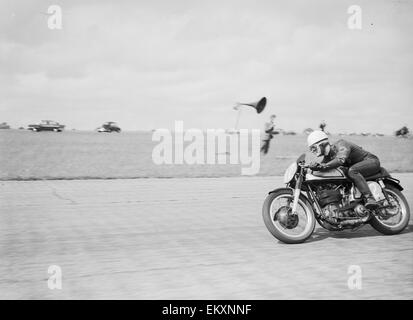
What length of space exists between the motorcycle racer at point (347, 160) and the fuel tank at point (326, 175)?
0.23ft

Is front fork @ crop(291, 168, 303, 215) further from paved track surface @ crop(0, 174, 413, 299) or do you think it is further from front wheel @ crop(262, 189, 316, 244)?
paved track surface @ crop(0, 174, 413, 299)

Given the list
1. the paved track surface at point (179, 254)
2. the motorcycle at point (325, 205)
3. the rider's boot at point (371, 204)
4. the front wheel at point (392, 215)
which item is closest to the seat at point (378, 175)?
the motorcycle at point (325, 205)

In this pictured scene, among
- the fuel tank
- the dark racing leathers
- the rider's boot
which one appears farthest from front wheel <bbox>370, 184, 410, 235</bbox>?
the fuel tank

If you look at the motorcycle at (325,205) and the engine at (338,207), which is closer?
the motorcycle at (325,205)

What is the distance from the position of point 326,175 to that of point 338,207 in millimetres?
461

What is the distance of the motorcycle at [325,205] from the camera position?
6852 mm

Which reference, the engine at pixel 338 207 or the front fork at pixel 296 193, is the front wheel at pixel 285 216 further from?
the engine at pixel 338 207

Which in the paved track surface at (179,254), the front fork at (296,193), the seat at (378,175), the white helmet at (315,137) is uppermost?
the white helmet at (315,137)

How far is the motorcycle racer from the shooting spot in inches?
280

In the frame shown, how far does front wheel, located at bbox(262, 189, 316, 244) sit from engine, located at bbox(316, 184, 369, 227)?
0.24 metres

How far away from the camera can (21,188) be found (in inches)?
521

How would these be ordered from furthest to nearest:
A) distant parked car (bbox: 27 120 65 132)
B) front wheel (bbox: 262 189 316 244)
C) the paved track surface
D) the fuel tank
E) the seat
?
distant parked car (bbox: 27 120 65 132) < the seat < the fuel tank < front wheel (bbox: 262 189 316 244) < the paved track surface
